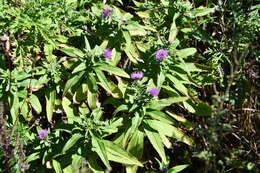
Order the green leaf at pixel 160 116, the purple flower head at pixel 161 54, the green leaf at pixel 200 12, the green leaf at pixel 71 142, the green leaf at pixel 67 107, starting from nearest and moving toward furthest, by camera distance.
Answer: the green leaf at pixel 71 142 → the green leaf at pixel 160 116 → the purple flower head at pixel 161 54 → the green leaf at pixel 67 107 → the green leaf at pixel 200 12

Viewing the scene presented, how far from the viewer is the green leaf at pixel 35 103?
123 inches


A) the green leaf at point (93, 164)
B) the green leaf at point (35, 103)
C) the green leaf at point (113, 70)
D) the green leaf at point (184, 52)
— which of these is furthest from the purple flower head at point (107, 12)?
the green leaf at point (93, 164)

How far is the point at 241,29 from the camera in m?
3.44

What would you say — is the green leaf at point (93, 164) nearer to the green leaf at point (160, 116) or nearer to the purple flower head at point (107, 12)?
the green leaf at point (160, 116)

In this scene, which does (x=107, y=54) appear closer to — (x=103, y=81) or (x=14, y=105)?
(x=103, y=81)

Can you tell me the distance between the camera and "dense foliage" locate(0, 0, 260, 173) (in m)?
2.91

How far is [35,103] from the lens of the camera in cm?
316

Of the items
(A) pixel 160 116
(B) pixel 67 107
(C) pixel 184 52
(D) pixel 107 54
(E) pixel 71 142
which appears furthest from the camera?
(C) pixel 184 52

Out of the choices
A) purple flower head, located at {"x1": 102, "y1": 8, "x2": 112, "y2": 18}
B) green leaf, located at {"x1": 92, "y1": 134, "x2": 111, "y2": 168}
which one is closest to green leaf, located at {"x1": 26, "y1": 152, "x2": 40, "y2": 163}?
green leaf, located at {"x1": 92, "y1": 134, "x2": 111, "y2": 168}

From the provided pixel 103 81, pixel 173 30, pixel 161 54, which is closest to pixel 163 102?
pixel 161 54

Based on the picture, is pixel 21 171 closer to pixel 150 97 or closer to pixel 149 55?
pixel 150 97

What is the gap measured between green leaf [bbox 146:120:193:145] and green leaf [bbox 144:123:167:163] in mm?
33

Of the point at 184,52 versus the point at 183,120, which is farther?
the point at 184,52

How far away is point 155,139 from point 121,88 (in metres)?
0.51
